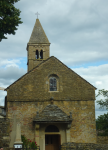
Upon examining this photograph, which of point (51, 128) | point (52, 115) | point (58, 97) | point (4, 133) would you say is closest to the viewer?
point (4, 133)

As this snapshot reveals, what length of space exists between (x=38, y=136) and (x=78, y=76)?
24.0 ft

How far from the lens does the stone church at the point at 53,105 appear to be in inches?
890

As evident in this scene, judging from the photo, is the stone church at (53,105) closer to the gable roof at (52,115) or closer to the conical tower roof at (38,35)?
the gable roof at (52,115)

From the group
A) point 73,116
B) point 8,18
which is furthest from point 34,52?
point 8,18

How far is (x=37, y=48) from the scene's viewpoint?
38625 mm

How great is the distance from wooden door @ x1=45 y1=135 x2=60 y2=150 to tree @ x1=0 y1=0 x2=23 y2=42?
44.4 feet

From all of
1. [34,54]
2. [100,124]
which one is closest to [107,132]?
[100,124]

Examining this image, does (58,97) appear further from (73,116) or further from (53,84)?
(73,116)

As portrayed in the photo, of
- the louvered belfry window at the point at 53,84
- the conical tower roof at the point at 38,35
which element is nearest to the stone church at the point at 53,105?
the louvered belfry window at the point at 53,84

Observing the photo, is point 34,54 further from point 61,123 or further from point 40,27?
point 61,123

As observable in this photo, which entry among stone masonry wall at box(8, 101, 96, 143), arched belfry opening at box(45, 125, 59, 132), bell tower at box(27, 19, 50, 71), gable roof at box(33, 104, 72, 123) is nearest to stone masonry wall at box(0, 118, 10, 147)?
gable roof at box(33, 104, 72, 123)

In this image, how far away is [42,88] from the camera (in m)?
23.9

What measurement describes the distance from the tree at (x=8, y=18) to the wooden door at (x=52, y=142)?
1355 cm

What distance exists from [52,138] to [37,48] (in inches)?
714
